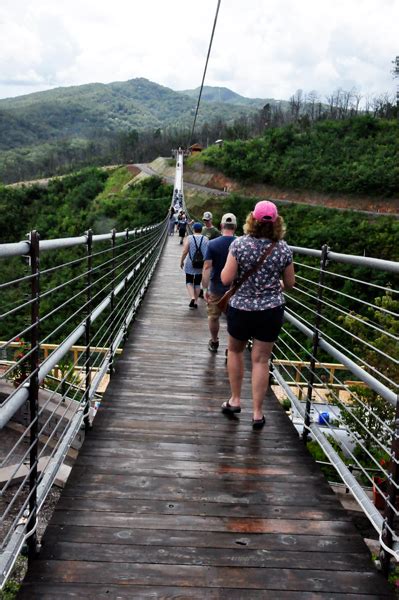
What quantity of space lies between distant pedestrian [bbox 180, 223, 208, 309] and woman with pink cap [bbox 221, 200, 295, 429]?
4.01 m

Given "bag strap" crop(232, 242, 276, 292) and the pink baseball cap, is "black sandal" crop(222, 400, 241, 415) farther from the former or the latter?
the pink baseball cap

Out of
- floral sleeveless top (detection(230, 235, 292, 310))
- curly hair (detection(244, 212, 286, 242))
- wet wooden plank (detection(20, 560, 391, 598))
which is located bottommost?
wet wooden plank (detection(20, 560, 391, 598))

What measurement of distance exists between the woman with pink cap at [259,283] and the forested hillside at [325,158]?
130 feet

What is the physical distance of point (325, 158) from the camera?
48625 mm

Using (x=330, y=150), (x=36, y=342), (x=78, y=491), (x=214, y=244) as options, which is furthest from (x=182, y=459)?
(x=330, y=150)

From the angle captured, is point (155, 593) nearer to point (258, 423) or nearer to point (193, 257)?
point (258, 423)

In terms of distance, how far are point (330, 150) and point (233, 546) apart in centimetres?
5227

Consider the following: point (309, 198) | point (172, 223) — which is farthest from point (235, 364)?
point (309, 198)

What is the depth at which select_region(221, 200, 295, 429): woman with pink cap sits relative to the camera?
3275 mm

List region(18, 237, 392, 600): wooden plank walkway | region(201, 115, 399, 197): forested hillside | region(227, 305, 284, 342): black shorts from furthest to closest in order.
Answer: region(201, 115, 399, 197): forested hillside < region(227, 305, 284, 342): black shorts < region(18, 237, 392, 600): wooden plank walkway

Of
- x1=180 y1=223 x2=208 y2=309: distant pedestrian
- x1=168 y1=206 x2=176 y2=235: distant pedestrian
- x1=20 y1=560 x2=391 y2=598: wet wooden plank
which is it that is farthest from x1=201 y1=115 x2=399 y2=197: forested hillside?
x1=20 y1=560 x2=391 y2=598: wet wooden plank

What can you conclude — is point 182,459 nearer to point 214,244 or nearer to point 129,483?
point 129,483

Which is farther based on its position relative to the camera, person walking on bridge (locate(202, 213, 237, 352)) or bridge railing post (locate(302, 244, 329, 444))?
person walking on bridge (locate(202, 213, 237, 352))

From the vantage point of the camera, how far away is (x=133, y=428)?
3469 mm
